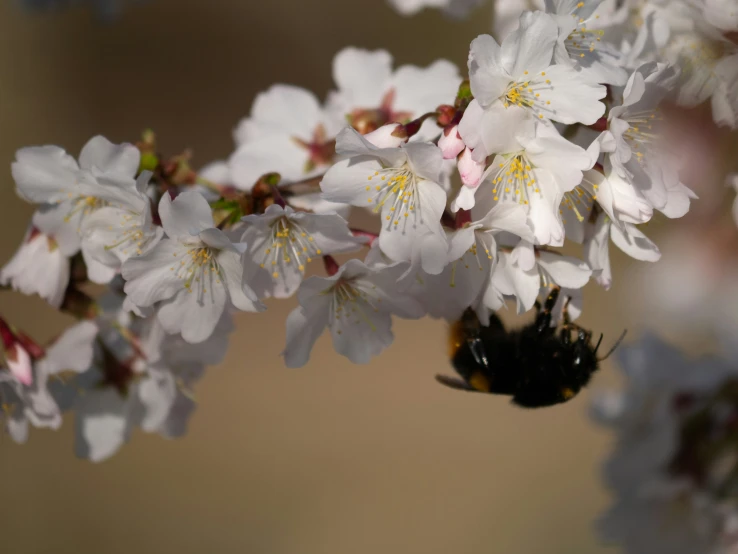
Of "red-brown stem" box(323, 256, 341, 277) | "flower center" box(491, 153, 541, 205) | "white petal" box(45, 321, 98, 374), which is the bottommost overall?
"white petal" box(45, 321, 98, 374)

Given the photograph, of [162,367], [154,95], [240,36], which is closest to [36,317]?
[154,95]

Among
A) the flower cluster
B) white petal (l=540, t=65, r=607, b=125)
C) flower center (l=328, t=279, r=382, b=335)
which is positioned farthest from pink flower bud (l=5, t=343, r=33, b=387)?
white petal (l=540, t=65, r=607, b=125)

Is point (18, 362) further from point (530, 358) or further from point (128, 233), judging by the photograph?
point (530, 358)

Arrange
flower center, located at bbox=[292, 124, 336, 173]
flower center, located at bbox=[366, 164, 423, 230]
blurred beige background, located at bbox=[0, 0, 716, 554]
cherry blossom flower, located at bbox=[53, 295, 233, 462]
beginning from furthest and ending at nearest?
blurred beige background, located at bbox=[0, 0, 716, 554] → flower center, located at bbox=[292, 124, 336, 173] → cherry blossom flower, located at bbox=[53, 295, 233, 462] → flower center, located at bbox=[366, 164, 423, 230]

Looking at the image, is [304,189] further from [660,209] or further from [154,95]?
[154,95]

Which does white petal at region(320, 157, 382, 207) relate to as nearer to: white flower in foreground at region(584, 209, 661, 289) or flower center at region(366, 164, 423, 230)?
flower center at region(366, 164, 423, 230)

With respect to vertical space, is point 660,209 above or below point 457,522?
above

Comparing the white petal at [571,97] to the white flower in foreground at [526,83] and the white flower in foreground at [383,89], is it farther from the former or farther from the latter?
the white flower in foreground at [383,89]
